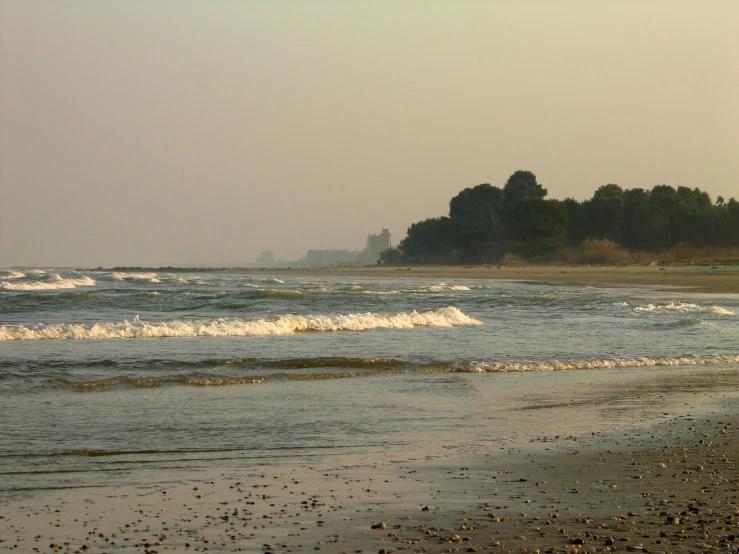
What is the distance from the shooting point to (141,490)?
6383 millimetres

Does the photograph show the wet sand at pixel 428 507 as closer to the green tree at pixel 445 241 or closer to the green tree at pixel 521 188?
the green tree at pixel 445 241

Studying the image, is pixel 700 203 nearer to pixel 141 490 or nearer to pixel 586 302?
pixel 586 302

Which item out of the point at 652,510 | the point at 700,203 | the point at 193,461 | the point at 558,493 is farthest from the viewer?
the point at 700,203

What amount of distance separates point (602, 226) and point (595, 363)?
75.6 metres

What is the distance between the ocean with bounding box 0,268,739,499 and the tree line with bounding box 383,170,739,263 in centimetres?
5989

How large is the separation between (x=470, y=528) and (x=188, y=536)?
175cm

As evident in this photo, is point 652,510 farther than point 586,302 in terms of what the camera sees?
No

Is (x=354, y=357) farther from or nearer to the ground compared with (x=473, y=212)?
nearer to the ground

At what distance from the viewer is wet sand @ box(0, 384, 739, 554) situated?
498 centimetres

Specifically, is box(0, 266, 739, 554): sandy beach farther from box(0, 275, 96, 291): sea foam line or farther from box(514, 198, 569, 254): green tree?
box(514, 198, 569, 254): green tree

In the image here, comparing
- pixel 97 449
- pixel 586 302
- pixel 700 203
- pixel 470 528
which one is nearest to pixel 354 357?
pixel 97 449

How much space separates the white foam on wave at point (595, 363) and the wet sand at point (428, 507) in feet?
20.8

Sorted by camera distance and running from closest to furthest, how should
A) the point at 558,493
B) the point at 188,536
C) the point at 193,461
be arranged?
the point at 188,536 → the point at 558,493 → the point at 193,461

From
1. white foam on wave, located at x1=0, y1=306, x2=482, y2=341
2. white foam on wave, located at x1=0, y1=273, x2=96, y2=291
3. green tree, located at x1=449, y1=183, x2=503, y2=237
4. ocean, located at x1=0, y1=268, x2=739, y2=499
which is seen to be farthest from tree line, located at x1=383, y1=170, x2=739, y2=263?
white foam on wave, located at x1=0, y1=306, x2=482, y2=341
